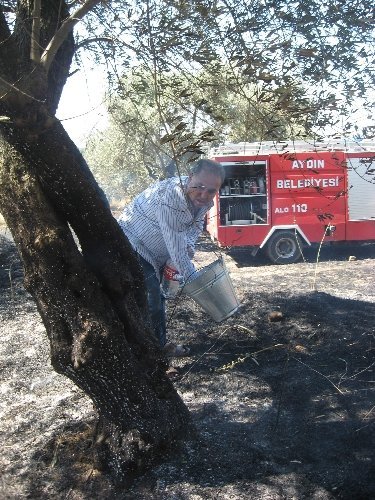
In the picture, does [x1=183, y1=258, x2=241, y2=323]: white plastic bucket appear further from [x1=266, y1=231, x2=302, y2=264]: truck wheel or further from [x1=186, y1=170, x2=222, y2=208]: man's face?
[x1=266, y1=231, x2=302, y2=264]: truck wheel

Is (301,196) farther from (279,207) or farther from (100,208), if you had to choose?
(100,208)

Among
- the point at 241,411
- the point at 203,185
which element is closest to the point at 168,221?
the point at 203,185

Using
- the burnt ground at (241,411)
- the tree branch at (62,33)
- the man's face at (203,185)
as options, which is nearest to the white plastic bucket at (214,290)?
the burnt ground at (241,411)

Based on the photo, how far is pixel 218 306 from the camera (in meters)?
4.09

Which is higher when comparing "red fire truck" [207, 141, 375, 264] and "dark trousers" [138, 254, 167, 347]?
"red fire truck" [207, 141, 375, 264]

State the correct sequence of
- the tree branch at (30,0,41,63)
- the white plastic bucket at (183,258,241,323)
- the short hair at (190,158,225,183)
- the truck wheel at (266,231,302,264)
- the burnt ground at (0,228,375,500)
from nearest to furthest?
the tree branch at (30,0,41,63), the burnt ground at (0,228,375,500), the short hair at (190,158,225,183), the white plastic bucket at (183,258,241,323), the truck wheel at (266,231,302,264)

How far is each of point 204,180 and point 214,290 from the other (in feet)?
3.09

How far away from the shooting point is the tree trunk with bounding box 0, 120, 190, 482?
280 centimetres

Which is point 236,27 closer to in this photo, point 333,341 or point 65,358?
point 65,358

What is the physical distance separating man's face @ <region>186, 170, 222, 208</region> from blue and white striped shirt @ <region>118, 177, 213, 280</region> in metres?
0.06

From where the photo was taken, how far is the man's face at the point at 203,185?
11.3 ft

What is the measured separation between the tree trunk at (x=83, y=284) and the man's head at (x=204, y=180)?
0.67 m

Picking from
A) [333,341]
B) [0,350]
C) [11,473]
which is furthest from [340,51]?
[0,350]

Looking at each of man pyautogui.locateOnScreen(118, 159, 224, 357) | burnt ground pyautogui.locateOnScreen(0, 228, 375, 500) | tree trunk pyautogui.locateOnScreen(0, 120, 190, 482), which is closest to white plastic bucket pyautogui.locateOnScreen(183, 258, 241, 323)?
man pyautogui.locateOnScreen(118, 159, 224, 357)
